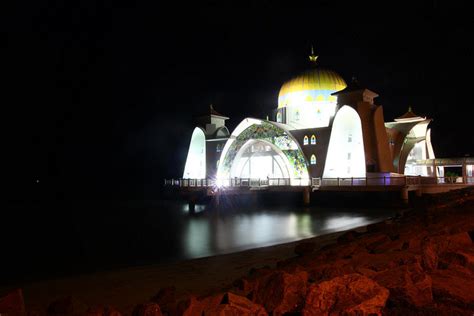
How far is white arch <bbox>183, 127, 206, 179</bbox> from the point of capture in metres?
30.8

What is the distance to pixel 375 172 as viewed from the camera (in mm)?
21078

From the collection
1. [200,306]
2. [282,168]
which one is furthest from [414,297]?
[282,168]

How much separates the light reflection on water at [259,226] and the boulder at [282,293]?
7.05 m

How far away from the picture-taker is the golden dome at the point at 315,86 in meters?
26.3

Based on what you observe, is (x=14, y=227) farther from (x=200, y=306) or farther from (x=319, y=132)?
(x=200, y=306)

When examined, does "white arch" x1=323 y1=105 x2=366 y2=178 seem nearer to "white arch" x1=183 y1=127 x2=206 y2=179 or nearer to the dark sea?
the dark sea

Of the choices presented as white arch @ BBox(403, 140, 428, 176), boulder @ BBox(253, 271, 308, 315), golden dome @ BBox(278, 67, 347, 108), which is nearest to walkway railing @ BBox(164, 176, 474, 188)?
white arch @ BBox(403, 140, 428, 176)

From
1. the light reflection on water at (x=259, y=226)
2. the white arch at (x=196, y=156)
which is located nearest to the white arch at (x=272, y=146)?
the white arch at (x=196, y=156)

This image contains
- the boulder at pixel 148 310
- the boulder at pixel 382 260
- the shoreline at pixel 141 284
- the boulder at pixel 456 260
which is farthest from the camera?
the shoreline at pixel 141 284

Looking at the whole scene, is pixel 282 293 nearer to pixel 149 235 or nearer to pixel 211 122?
pixel 149 235

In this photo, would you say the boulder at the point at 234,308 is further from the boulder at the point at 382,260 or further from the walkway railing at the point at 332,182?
the walkway railing at the point at 332,182

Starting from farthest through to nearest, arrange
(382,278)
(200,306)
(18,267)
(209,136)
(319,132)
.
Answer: (209,136)
(319,132)
(18,267)
(382,278)
(200,306)

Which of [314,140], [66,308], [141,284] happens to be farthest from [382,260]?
[314,140]

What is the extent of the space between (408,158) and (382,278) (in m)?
24.7
